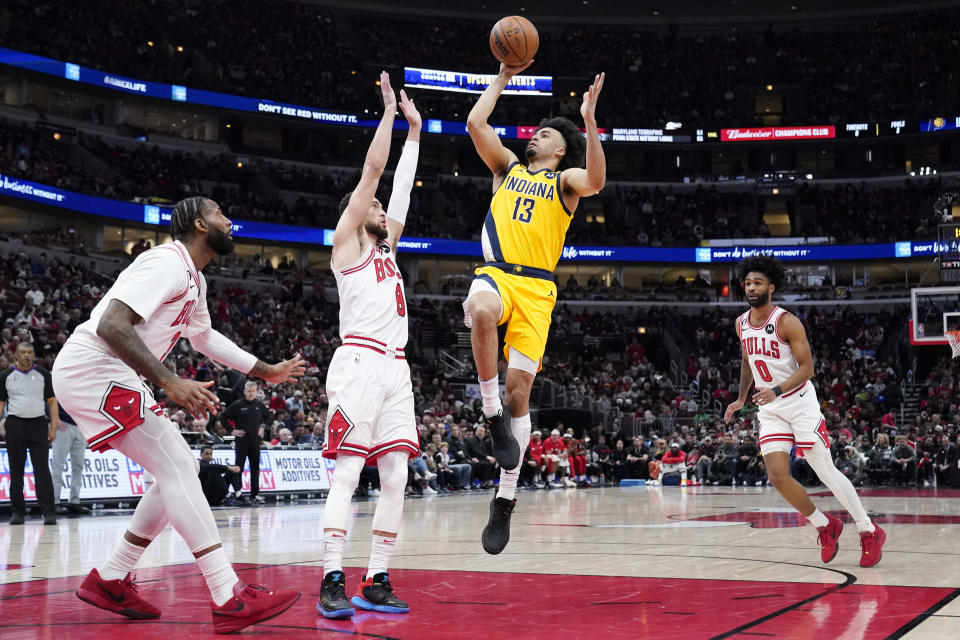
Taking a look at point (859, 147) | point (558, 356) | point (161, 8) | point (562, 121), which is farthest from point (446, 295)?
point (562, 121)

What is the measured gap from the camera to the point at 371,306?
5.32 metres

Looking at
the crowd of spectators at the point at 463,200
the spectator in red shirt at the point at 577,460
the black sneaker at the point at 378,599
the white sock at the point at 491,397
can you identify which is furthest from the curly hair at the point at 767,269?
the crowd of spectators at the point at 463,200

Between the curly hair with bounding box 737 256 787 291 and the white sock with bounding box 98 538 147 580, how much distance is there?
500 cm

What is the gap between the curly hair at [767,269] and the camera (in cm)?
776

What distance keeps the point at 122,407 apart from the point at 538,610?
2213 millimetres

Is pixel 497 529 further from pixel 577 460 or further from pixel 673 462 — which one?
pixel 673 462

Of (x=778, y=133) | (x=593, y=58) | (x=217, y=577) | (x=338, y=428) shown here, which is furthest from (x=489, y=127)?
(x=593, y=58)

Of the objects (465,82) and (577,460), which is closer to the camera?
(577,460)

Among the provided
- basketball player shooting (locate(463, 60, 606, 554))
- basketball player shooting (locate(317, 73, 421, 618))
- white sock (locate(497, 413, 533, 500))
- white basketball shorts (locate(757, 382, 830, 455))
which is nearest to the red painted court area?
basketball player shooting (locate(317, 73, 421, 618))

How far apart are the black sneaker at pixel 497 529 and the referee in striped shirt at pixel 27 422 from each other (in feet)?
21.5

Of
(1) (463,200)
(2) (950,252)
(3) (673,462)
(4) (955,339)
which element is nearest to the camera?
(3) (673,462)

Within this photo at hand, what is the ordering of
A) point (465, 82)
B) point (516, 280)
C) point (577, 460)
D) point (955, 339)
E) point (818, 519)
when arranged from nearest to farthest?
point (516, 280) < point (818, 519) < point (577, 460) < point (955, 339) < point (465, 82)

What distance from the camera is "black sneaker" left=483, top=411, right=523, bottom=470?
5.80 metres

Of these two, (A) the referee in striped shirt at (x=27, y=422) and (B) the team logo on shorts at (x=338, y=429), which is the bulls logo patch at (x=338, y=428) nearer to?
(B) the team logo on shorts at (x=338, y=429)
